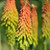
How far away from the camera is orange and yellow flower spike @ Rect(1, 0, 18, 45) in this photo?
3.11 ft

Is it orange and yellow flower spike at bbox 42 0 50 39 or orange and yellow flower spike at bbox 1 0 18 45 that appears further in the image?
orange and yellow flower spike at bbox 42 0 50 39

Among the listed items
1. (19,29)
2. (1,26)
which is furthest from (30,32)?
(1,26)

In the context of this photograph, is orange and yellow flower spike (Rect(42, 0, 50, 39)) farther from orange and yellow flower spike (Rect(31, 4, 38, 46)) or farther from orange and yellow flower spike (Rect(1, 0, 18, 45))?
orange and yellow flower spike (Rect(1, 0, 18, 45))

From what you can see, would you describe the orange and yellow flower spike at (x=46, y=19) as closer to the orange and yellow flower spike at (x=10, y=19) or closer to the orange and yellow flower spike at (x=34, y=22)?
the orange and yellow flower spike at (x=34, y=22)

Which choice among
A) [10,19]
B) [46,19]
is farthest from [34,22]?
[10,19]

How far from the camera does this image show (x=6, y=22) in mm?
964

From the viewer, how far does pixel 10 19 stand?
95cm

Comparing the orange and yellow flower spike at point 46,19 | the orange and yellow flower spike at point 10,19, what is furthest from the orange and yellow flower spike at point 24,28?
the orange and yellow flower spike at point 46,19

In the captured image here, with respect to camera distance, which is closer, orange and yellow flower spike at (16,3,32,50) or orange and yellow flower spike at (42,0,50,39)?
orange and yellow flower spike at (16,3,32,50)

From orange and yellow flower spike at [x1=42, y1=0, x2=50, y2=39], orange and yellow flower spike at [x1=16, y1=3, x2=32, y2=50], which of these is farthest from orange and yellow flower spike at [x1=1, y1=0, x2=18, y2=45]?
orange and yellow flower spike at [x1=42, y1=0, x2=50, y2=39]

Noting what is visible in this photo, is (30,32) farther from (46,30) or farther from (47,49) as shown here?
(47,49)

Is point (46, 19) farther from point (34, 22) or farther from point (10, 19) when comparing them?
point (10, 19)

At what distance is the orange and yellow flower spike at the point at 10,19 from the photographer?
3.11ft

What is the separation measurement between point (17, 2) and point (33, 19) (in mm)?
162
